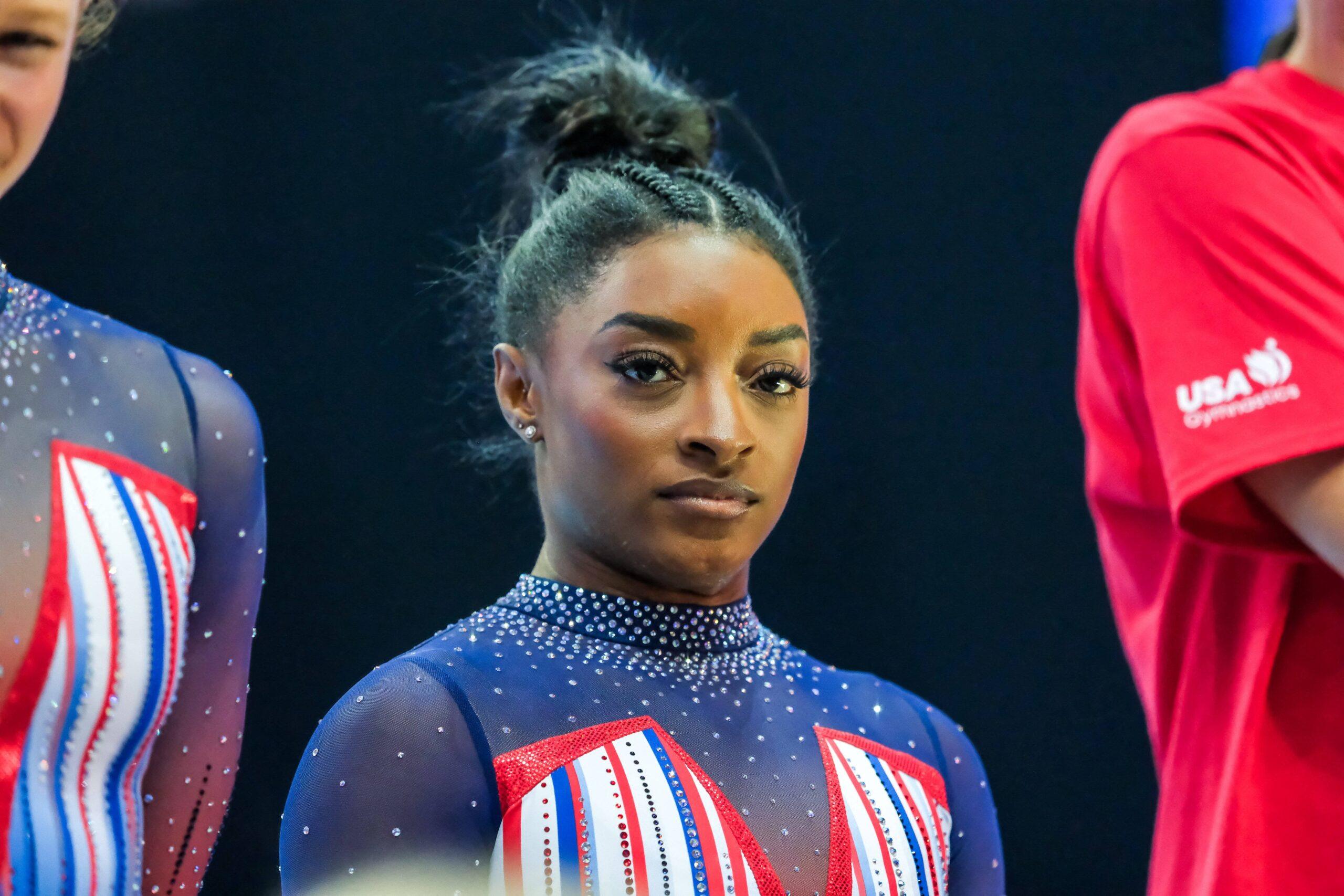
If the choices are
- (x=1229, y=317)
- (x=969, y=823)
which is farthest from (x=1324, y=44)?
(x=969, y=823)

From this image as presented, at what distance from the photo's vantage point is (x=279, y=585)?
138cm

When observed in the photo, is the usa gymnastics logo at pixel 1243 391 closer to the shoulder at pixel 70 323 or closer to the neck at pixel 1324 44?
the neck at pixel 1324 44

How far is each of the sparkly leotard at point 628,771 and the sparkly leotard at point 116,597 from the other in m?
0.10

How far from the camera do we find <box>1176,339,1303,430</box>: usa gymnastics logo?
1220 millimetres

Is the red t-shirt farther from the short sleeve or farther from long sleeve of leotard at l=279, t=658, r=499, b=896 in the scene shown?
long sleeve of leotard at l=279, t=658, r=499, b=896

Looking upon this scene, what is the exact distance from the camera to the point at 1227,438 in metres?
1.22

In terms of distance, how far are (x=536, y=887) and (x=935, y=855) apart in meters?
0.40

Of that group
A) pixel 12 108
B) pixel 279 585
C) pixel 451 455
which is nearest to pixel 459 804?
pixel 279 585

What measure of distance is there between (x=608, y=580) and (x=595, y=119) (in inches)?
19.7

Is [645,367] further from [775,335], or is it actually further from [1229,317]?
[1229,317]

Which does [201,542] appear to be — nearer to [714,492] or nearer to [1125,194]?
[714,492]

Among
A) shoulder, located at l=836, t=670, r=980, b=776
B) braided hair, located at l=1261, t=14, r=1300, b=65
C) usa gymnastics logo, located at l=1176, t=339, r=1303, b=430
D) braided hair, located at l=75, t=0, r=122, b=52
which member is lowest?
shoulder, located at l=836, t=670, r=980, b=776

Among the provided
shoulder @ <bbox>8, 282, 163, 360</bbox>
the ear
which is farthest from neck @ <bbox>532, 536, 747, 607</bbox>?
shoulder @ <bbox>8, 282, 163, 360</bbox>

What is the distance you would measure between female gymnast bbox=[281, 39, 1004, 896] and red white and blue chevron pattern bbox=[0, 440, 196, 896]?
0.13 meters
